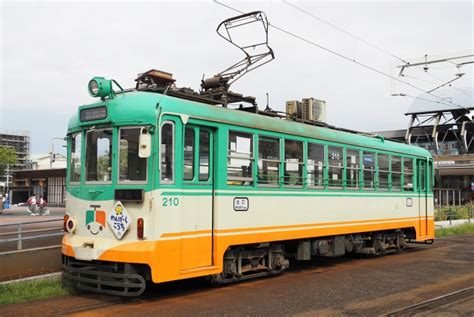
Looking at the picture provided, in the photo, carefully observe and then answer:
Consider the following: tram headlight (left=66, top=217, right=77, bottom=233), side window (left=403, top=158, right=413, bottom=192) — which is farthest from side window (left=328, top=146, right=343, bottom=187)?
tram headlight (left=66, top=217, right=77, bottom=233)

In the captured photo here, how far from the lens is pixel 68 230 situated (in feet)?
26.7

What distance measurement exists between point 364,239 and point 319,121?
10.9 feet

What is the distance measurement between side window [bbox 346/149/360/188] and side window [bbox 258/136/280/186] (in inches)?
109

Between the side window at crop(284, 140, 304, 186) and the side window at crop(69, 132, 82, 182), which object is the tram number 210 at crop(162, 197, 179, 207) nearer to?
the side window at crop(69, 132, 82, 182)

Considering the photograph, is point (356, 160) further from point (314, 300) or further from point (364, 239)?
point (314, 300)

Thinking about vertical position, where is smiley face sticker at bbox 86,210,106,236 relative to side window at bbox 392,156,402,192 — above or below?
below

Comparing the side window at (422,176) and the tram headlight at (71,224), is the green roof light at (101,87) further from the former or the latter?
the side window at (422,176)

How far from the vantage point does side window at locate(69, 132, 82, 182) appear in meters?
8.34

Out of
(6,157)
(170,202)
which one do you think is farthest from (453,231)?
(6,157)

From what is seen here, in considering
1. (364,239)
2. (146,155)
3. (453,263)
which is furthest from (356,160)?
(146,155)

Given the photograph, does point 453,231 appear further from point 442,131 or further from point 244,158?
point 442,131

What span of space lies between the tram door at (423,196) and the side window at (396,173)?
1.36m

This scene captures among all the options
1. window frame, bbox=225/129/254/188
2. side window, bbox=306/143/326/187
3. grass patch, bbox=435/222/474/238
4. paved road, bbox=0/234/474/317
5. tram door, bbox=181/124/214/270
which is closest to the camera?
paved road, bbox=0/234/474/317

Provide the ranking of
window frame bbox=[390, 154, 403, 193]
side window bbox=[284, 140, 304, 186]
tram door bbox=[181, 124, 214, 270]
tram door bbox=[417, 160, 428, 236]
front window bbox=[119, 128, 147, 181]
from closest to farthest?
front window bbox=[119, 128, 147, 181] < tram door bbox=[181, 124, 214, 270] < side window bbox=[284, 140, 304, 186] < window frame bbox=[390, 154, 403, 193] < tram door bbox=[417, 160, 428, 236]
